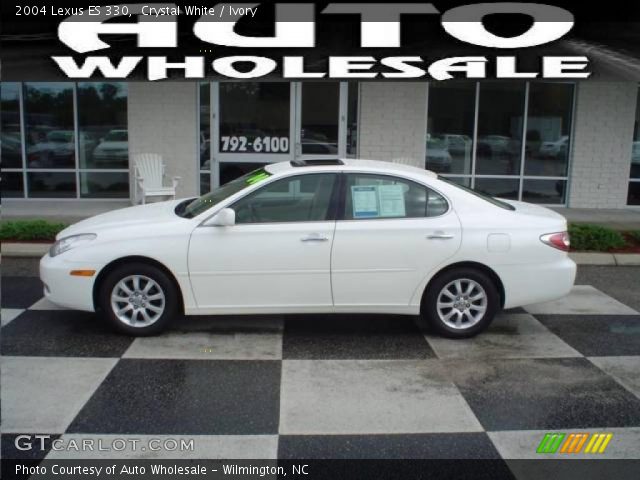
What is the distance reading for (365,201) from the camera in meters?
6.22

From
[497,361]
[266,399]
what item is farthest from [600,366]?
[266,399]

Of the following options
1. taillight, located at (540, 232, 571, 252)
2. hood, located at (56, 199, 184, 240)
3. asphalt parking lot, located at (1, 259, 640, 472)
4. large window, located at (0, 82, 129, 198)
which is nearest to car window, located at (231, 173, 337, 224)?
hood, located at (56, 199, 184, 240)

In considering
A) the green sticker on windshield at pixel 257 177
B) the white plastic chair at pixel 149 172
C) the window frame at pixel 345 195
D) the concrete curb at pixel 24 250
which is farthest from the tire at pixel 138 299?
the white plastic chair at pixel 149 172

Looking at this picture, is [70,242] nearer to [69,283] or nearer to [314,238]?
[69,283]

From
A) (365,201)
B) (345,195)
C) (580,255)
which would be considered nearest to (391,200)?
(365,201)

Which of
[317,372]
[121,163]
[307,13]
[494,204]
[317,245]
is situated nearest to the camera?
[317,372]

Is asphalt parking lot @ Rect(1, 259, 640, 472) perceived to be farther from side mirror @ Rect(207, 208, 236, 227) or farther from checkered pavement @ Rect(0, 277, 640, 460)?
side mirror @ Rect(207, 208, 236, 227)

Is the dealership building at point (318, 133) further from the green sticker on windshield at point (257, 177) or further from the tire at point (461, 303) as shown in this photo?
the tire at point (461, 303)

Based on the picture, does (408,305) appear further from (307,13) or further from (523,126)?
(523,126)

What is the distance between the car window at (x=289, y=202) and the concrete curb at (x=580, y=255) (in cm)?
430

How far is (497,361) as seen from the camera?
5.80m

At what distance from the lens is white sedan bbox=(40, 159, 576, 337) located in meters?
6.00

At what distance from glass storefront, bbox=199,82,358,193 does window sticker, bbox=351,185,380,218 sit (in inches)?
274

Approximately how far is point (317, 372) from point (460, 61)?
8581mm
